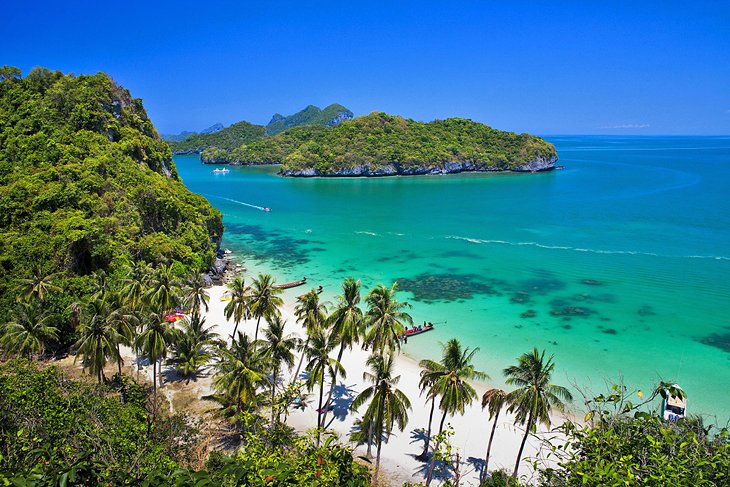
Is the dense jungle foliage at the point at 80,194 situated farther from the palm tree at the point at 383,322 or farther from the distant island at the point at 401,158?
the distant island at the point at 401,158

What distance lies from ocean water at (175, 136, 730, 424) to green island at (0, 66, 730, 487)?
4.82 meters

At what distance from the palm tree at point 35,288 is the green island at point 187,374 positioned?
10.1 inches

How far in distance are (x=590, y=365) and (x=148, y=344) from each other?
34051mm

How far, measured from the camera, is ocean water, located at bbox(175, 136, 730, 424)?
126ft

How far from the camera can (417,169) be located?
18775 centimetres

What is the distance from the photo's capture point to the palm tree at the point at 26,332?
29625 mm

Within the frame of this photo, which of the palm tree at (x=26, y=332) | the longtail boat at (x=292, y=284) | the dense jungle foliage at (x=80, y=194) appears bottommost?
the longtail boat at (x=292, y=284)

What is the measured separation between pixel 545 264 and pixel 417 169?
128959mm

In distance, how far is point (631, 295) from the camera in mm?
51188

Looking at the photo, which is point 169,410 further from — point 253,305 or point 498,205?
point 498,205

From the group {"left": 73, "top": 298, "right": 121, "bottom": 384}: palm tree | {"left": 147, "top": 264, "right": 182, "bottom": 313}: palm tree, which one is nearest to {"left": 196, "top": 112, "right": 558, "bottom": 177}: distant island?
{"left": 147, "top": 264, "right": 182, "bottom": 313}: palm tree

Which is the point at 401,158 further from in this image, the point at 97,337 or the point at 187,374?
the point at 97,337

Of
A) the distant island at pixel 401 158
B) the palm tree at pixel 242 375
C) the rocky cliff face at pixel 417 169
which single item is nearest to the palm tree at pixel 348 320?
the palm tree at pixel 242 375

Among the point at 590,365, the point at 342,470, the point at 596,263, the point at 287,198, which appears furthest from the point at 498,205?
the point at 342,470
